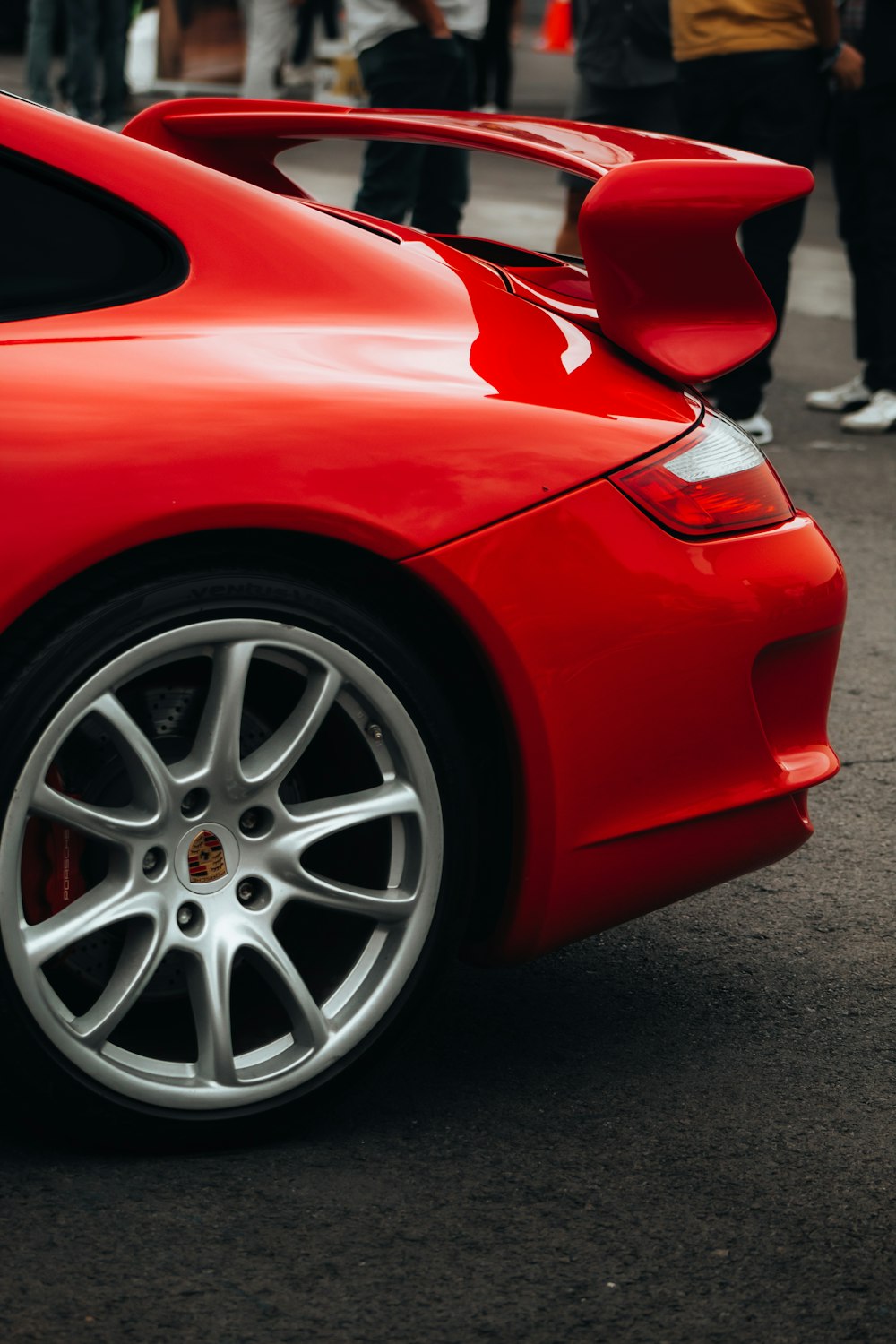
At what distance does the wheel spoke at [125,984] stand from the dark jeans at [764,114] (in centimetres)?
457

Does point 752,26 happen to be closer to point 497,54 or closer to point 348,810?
point 348,810

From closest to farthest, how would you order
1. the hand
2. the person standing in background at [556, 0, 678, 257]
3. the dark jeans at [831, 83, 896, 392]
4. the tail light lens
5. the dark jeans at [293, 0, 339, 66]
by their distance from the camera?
the tail light lens < the hand < the dark jeans at [831, 83, 896, 392] < the person standing in background at [556, 0, 678, 257] < the dark jeans at [293, 0, 339, 66]

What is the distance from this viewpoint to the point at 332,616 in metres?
2.35

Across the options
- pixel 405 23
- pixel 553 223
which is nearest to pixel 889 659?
pixel 405 23

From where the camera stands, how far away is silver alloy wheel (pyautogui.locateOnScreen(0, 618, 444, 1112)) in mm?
2264

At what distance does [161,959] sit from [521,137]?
1.41 meters

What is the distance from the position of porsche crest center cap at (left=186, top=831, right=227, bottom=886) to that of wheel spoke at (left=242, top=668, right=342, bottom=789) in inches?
3.5

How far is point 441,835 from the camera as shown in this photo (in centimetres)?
247

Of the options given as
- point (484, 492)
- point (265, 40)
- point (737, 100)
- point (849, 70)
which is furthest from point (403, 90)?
point (265, 40)

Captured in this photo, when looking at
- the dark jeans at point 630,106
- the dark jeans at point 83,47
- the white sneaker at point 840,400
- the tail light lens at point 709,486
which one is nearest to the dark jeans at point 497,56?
the dark jeans at point 83,47

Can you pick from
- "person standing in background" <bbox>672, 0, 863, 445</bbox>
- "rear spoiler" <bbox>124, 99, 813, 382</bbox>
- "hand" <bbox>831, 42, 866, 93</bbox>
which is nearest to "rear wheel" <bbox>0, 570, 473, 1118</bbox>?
"rear spoiler" <bbox>124, 99, 813, 382</bbox>

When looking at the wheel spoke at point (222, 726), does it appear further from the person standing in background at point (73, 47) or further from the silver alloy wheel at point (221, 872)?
the person standing in background at point (73, 47)

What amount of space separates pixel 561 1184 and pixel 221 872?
60 cm

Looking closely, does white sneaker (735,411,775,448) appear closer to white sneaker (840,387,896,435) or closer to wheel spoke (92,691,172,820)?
white sneaker (840,387,896,435)
